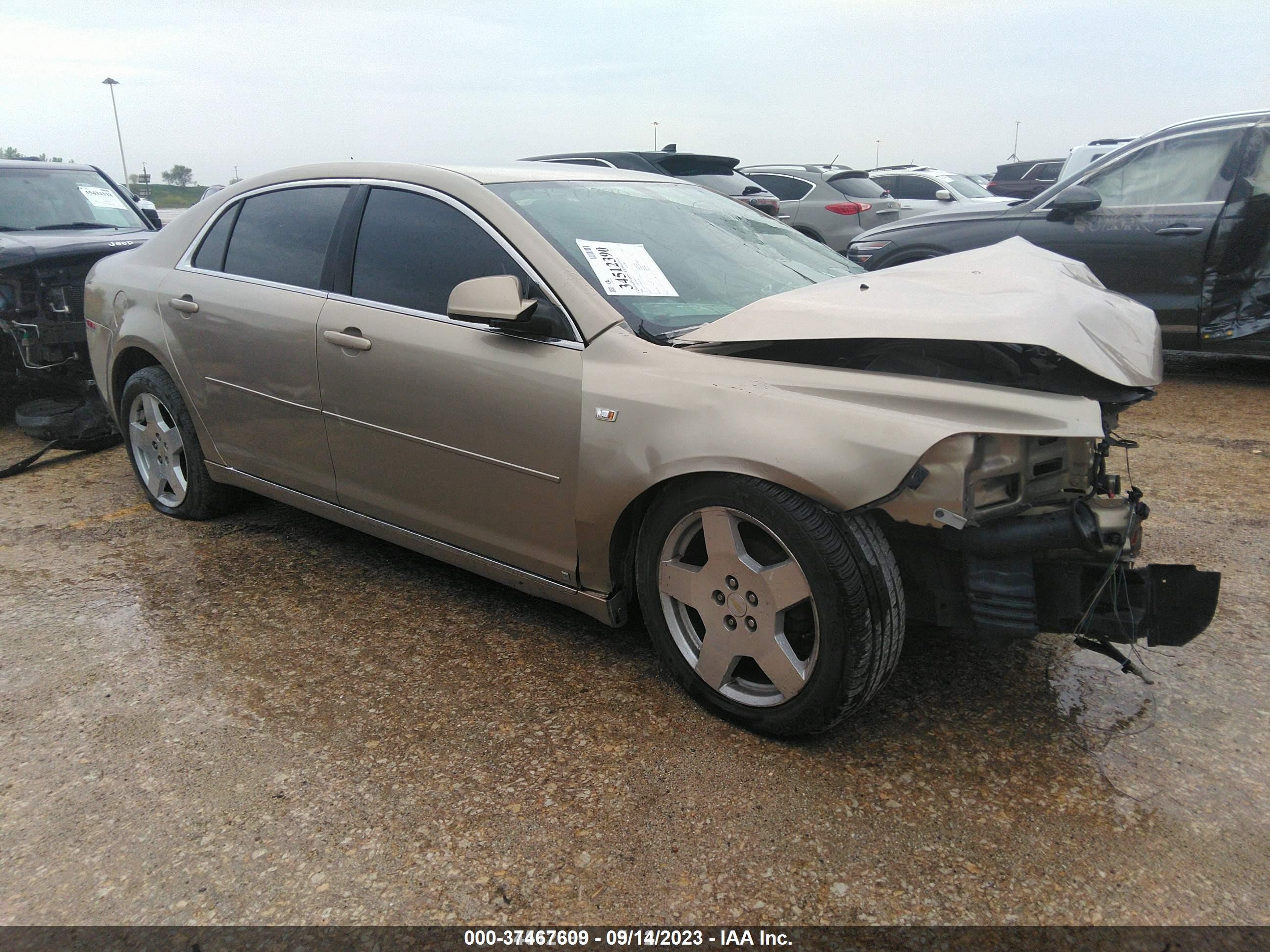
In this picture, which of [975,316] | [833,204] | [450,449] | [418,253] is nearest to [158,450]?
[418,253]

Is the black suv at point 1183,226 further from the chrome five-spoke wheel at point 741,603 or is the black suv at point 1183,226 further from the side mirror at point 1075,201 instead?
the chrome five-spoke wheel at point 741,603

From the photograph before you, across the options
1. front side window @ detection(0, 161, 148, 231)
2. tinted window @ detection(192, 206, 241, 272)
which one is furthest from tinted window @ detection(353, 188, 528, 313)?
front side window @ detection(0, 161, 148, 231)

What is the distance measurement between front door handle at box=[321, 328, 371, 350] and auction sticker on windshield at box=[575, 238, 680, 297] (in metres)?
0.82

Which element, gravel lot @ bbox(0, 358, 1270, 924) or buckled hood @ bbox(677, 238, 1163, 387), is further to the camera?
buckled hood @ bbox(677, 238, 1163, 387)

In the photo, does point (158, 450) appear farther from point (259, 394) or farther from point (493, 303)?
point (493, 303)

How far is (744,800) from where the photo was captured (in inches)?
90.0

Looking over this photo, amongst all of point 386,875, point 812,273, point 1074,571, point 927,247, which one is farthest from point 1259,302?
point 386,875

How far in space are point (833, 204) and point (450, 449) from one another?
32.5 feet

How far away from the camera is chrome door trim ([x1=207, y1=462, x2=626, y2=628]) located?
2787mm

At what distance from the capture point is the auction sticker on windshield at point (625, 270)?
111 inches

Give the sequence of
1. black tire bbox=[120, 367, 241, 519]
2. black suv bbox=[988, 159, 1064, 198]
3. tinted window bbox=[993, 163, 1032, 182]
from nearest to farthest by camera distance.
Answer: black tire bbox=[120, 367, 241, 519] → black suv bbox=[988, 159, 1064, 198] → tinted window bbox=[993, 163, 1032, 182]

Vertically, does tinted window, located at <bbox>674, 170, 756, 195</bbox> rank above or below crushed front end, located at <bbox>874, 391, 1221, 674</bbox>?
above

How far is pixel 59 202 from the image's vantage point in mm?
7180

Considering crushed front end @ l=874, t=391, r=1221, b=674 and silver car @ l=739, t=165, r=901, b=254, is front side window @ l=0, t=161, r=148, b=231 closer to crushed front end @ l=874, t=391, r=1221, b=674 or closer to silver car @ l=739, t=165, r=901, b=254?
crushed front end @ l=874, t=391, r=1221, b=674
